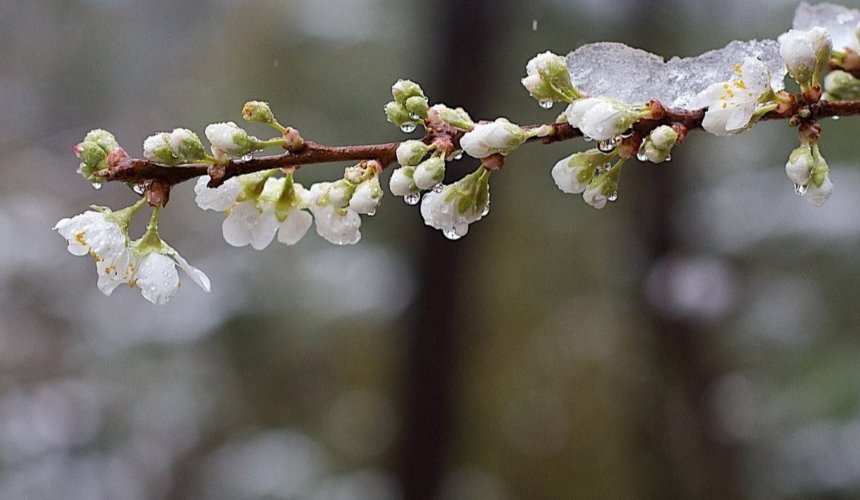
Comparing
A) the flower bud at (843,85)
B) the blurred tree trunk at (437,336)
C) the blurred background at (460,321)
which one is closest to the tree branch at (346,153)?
the flower bud at (843,85)

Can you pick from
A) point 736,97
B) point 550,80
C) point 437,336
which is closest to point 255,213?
point 550,80

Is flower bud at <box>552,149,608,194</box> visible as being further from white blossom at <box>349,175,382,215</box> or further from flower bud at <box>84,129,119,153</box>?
flower bud at <box>84,129,119,153</box>

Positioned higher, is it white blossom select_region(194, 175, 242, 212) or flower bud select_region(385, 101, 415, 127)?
flower bud select_region(385, 101, 415, 127)

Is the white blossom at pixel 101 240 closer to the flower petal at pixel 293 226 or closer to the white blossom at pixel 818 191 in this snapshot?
the flower petal at pixel 293 226

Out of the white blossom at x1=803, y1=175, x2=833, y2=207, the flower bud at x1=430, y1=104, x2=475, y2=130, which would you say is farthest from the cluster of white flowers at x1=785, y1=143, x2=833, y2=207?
the flower bud at x1=430, y1=104, x2=475, y2=130

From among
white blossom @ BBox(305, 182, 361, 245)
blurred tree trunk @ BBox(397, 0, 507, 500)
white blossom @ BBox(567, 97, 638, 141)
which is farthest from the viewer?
blurred tree trunk @ BBox(397, 0, 507, 500)

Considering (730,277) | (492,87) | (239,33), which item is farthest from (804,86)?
(239,33)

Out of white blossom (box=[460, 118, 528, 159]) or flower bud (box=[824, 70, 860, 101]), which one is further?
flower bud (box=[824, 70, 860, 101])
